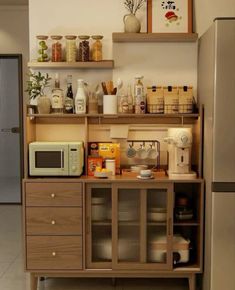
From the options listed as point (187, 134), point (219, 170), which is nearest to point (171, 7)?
point (187, 134)

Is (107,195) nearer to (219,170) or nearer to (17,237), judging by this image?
(219,170)

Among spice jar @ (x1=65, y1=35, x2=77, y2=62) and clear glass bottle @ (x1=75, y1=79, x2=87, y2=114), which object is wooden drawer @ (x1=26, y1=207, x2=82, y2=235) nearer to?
clear glass bottle @ (x1=75, y1=79, x2=87, y2=114)

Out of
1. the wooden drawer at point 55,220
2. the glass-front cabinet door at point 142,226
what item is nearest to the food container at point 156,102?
the glass-front cabinet door at point 142,226

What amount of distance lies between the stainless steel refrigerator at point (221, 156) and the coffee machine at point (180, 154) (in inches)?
10.0

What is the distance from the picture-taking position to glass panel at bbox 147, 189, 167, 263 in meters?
3.20

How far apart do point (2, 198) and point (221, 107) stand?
4.28 meters

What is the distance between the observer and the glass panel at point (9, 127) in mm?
6426

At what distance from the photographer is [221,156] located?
283cm

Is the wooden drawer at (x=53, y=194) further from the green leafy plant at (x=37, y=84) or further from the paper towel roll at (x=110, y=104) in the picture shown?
the green leafy plant at (x=37, y=84)

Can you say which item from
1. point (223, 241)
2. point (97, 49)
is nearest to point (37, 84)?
point (97, 49)

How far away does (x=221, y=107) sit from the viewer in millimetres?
2799

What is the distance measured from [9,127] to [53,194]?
3763 mm

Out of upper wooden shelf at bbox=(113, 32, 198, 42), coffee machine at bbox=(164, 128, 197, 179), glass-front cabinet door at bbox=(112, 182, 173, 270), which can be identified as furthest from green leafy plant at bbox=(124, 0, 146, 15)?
glass-front cabinet door at bbox=(112, 182, 173, 270)

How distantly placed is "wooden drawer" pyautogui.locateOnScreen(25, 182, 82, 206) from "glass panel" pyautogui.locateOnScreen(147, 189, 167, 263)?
539 mm
